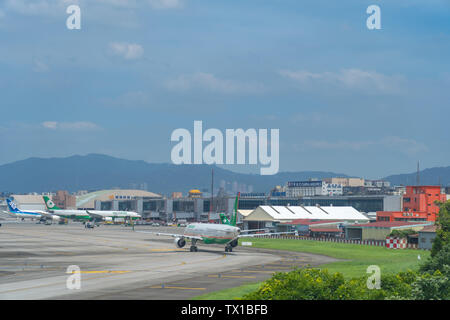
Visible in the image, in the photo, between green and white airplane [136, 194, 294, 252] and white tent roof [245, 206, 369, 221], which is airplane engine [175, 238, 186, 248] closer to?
green and white airplane [136, 194, 294, 252]

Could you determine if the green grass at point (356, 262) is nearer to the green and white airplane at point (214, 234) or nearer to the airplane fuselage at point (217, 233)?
the green and white airplane at point (214, 234)

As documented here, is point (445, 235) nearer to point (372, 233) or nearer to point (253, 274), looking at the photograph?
point (253, 274)

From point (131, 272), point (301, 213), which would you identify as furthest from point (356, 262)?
point (301, 213)

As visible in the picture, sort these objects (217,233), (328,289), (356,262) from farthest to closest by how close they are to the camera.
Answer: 1. (217,233)
2. (356,262)
3. (328,289)

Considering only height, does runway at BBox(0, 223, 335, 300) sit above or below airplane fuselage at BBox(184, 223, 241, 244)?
below

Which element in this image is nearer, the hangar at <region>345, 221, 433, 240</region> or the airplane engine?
the airplane engine

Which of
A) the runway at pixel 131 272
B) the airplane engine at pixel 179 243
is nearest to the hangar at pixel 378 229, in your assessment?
the runway at pixel 131 272

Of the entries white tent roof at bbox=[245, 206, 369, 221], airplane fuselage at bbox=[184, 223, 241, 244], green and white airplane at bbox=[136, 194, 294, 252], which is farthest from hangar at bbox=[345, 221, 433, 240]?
airplane fuselage at bbox=[184, 223, 241, 244]

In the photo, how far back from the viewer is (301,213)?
160750mm

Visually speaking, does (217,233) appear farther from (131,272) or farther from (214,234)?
(131,272)

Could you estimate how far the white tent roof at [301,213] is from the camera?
15512 cm

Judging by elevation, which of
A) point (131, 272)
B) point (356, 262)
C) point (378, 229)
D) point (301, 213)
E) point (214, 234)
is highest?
point (301, 213)

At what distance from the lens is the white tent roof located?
155125 mm

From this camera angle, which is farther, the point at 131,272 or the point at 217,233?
the point at 217,233
